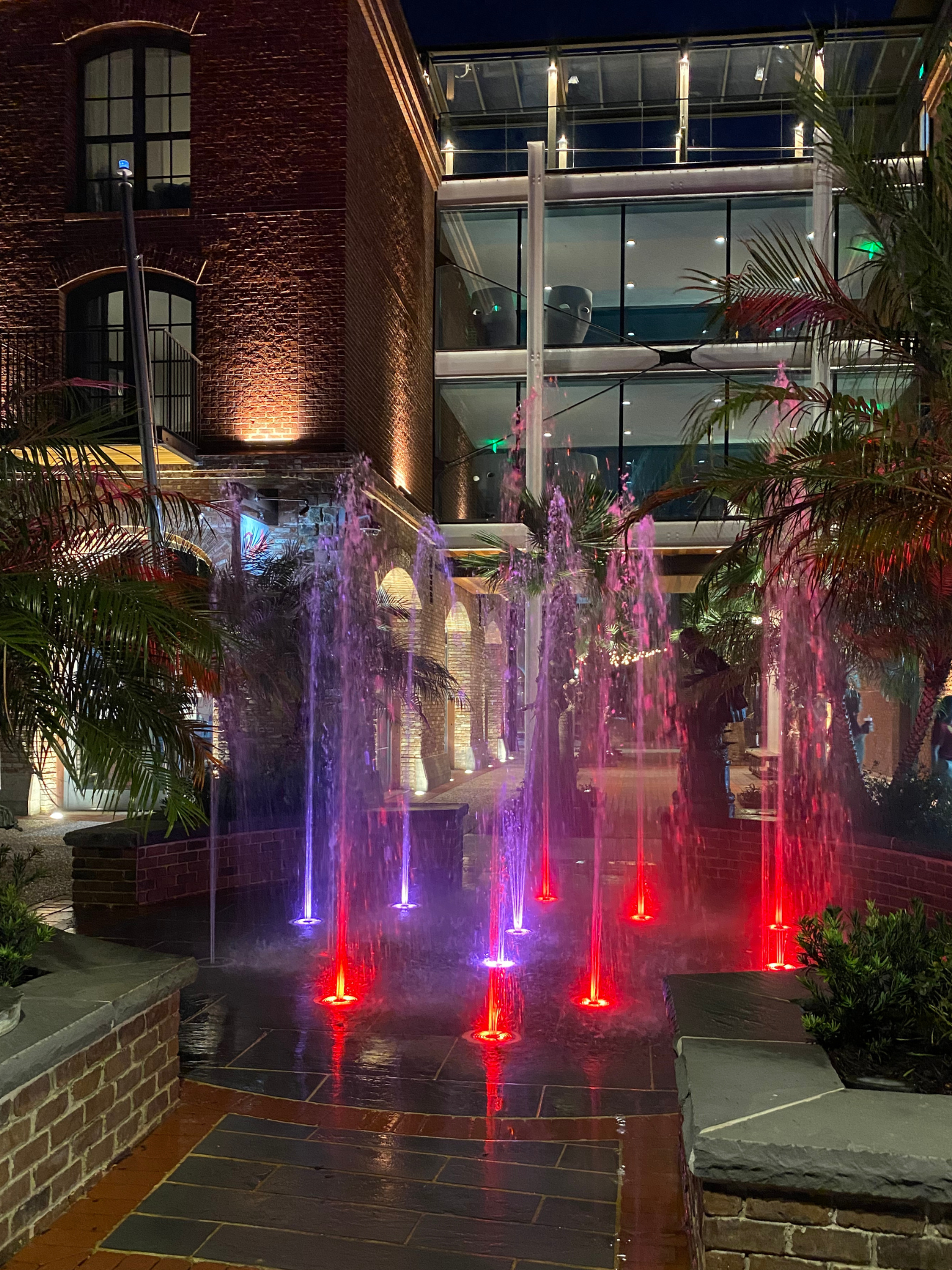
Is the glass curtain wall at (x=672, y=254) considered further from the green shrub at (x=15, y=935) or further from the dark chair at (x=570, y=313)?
the green shrub at (x=15, y=935)

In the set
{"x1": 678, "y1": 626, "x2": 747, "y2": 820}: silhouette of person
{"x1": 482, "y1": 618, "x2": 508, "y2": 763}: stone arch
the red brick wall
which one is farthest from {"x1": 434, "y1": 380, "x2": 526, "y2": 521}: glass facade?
{"x1": 678, "y1": 626, "x2": 747, "y2": 820}: silhouette of person

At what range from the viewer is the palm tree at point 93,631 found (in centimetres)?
420

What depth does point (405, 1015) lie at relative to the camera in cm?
623

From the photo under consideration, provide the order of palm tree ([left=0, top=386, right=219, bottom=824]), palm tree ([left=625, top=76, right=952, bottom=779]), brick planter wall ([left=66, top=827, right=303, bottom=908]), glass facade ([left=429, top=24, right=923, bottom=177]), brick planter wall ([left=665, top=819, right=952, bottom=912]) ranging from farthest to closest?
glass facade ([left=429, top=24, right=923, bottom=177]) < brick planter wall ([left=66, top=827, right=303, bottom=908]) < brick planter wall ([left=665, top=819, right=952, bottom=912]) < palm tree ([left=625, top=76, right=952, bottom=779]) < palm tree ([left=0, top=386, right=219, bottom=824])

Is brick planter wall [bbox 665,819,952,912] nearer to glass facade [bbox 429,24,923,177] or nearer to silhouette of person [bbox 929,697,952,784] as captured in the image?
silhouette of person [bbox 929,697,952,784]

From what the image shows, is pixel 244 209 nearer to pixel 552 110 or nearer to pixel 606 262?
pixel 552 110

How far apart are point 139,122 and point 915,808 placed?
1431 centimetres

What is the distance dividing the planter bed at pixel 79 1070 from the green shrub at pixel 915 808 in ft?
20.4

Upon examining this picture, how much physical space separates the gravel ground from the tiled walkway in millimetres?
3738

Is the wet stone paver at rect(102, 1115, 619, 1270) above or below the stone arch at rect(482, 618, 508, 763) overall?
below

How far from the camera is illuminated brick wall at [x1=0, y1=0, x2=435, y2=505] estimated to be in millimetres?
15719

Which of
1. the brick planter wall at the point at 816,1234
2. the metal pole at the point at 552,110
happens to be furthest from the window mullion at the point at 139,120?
the brick planter wall at the point at 816,1234

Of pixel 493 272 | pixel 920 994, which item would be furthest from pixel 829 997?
pixel 493 272

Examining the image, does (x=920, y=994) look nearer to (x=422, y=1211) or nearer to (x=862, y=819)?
(x=422, y=1211)
